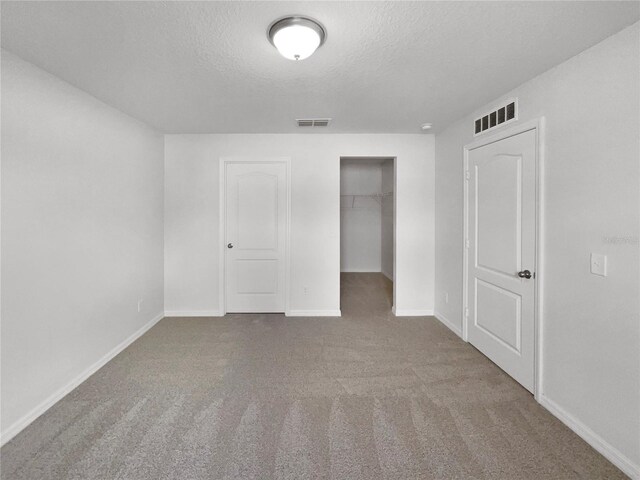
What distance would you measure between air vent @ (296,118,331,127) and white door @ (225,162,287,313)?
68 cm

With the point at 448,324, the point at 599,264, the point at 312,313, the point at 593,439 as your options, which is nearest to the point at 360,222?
the point at 312,313

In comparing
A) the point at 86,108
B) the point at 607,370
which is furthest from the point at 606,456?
the point at 86,108

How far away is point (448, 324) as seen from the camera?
3664 millimetres

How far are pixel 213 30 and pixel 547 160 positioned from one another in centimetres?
237

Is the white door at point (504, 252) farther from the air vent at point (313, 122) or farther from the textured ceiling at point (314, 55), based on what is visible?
the air vent at point (313, 122)

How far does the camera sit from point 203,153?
3.96 m

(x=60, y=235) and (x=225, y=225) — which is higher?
(x=225, y=225)

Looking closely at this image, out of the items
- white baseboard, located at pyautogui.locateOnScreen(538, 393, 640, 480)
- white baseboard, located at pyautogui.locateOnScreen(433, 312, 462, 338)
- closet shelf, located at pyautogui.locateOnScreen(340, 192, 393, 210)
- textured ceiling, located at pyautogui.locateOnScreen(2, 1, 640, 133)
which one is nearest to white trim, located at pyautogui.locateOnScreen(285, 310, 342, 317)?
white baseboard, located at pyautogui.locateOnScreen(433, 312, 462, 338)

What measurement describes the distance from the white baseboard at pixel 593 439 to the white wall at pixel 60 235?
139 inches

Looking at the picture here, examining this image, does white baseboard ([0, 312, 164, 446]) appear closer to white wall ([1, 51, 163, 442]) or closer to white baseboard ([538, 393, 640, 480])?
white wall ([1, 51, 163, 442])

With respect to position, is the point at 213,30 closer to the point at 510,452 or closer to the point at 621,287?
the point at 621,287

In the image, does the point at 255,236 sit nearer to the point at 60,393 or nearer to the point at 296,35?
the point at 60,393

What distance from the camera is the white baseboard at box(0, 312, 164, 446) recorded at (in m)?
1.86

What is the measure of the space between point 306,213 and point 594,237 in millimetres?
2895
